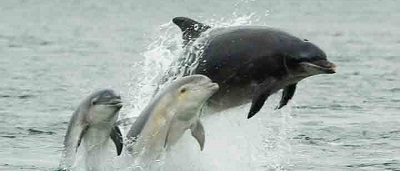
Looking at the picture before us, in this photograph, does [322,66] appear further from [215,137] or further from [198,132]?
[215,137]

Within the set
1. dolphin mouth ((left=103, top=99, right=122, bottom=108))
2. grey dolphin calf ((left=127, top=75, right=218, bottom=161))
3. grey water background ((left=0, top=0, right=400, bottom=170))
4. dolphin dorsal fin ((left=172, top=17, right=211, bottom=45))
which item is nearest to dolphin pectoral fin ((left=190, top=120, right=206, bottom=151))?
grey dolphin calf ((left=127, top=75, right=218, bottom=161))

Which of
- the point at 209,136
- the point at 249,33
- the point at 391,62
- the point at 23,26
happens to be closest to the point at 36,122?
the point at 209,136

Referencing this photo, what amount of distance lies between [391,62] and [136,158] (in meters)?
19.4

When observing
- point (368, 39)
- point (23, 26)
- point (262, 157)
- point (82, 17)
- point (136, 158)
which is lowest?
point (82, 17)

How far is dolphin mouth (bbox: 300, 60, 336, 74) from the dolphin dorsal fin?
63.6 inches

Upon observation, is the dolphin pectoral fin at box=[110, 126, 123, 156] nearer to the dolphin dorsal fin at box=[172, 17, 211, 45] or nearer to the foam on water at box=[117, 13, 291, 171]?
the foam on water at box=[117, 13, 291, 171]

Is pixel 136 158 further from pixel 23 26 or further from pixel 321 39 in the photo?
pixel 23 26

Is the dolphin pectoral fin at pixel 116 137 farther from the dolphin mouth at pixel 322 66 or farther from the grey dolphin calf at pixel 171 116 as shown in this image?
the dolphin mouth at pixel 322 66

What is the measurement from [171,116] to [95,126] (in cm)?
111

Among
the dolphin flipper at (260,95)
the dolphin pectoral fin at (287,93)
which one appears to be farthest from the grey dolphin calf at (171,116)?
the dolphin pectoral fin at (287,93)

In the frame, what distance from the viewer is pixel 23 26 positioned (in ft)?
170

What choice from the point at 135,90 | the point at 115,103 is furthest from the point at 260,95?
the point at 135,90

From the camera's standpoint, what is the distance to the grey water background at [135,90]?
55.0 ft

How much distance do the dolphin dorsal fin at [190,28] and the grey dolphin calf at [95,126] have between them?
47.2 inches
